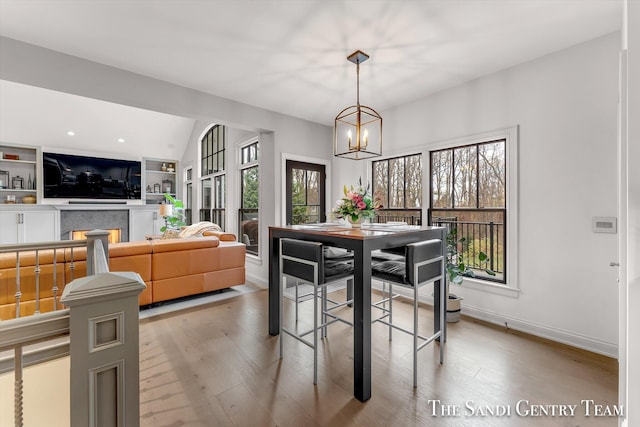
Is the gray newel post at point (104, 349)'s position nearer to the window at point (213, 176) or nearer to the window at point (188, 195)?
the window at point (213, 176)

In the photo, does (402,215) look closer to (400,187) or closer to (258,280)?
(400,187)

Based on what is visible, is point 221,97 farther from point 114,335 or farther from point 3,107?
point 3,107

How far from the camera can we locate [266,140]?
14.4 feet

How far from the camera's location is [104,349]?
0.79 meters

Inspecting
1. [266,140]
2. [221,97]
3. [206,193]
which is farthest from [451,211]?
[206,193]

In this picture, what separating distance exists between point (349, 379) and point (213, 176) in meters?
5.61

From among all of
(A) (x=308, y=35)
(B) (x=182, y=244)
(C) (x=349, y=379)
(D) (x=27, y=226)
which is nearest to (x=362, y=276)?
(C) (x=349, y=379)

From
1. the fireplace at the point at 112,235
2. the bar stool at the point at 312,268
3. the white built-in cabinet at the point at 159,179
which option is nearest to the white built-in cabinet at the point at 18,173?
the fireplace at the point at 112,235

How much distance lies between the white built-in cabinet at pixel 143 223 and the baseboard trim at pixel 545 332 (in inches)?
297

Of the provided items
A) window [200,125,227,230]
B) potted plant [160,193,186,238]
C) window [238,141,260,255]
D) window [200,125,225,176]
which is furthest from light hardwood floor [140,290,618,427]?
potted plant [160,193,186,238]

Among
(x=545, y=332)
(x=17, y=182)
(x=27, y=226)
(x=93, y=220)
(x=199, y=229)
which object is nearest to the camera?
(x=545, y=332)

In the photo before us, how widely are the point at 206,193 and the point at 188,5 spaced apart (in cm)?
543

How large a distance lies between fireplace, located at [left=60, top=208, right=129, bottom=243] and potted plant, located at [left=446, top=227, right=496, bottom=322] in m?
7.57

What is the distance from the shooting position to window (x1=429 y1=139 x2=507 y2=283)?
10.4ft
